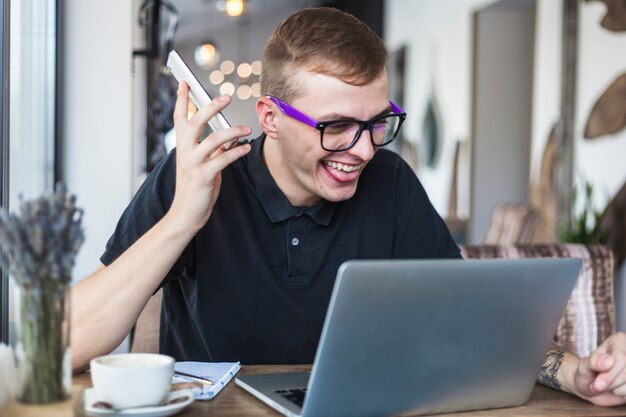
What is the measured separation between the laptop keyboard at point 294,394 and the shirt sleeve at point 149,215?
1.61 ft

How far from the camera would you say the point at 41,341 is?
0.94 meters

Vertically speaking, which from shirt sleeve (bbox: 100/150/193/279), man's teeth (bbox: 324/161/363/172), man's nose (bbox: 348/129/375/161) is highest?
man's nose (bbox: 348/129/375/161)

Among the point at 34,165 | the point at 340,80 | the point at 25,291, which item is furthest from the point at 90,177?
the point at 25,291

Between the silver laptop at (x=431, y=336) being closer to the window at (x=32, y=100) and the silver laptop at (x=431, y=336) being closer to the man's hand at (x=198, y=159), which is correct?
the man's hand at (x=198, y=159)

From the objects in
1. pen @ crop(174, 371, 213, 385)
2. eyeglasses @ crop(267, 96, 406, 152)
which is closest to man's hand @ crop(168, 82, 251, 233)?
eyeglasses @ crop(267, 96, 406, 152)

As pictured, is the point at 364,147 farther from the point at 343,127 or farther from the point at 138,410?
the point at 138,410

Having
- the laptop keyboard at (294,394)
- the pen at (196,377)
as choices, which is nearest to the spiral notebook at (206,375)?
the pen at (196,377)

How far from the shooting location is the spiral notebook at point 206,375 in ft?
4.05

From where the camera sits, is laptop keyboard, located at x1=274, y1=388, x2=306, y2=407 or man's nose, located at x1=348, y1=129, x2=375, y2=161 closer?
laptop keyboard, located at x1=274, y1=388, x2=306, y2=407

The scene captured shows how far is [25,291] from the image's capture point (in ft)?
3.08

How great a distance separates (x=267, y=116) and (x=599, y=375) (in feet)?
2.74

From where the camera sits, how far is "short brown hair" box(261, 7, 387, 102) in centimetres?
158

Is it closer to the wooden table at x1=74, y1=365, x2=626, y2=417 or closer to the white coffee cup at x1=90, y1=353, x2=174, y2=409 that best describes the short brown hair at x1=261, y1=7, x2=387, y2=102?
the wooden table at x1=74, y1=365, x2=626, y2=417

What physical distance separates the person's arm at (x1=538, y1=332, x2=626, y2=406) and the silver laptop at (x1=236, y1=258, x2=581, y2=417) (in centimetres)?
12
